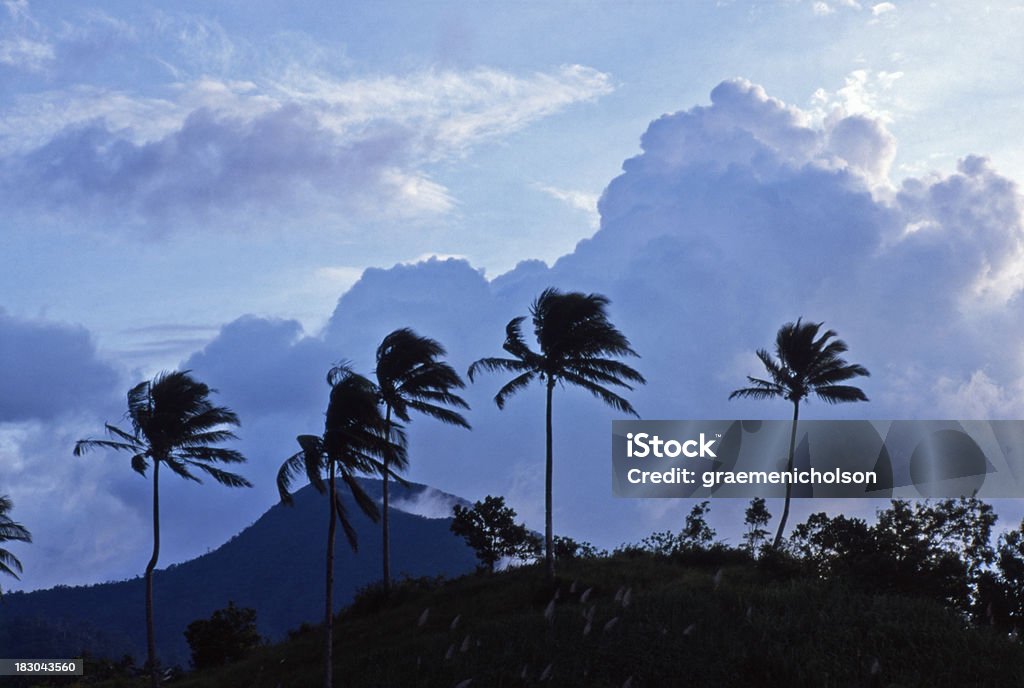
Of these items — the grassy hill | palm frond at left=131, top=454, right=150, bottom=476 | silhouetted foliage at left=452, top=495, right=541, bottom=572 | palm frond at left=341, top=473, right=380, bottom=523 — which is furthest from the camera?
silhouetted foliage at left=452, top=495, right=541, bottom=572

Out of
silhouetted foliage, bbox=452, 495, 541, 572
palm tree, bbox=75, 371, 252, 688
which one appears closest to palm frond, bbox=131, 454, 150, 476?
palm tree, bbox=75, 371, 252, 688

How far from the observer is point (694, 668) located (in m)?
27.7

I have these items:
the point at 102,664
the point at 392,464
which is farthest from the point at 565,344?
the point at 102,664

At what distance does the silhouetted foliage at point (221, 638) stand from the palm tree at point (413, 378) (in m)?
8.29

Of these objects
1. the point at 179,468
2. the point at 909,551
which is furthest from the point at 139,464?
the point at 909,551

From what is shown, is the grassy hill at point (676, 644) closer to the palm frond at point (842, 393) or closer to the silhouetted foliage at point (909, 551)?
the silhouetted foliage at point (909, 551)

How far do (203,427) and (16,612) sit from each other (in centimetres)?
15278

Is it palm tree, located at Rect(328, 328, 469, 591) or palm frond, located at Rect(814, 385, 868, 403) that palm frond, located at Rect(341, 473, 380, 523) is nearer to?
palm tree, located at Rect(328, 328, 469, 591)

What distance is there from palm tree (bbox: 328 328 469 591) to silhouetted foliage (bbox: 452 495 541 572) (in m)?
12.7

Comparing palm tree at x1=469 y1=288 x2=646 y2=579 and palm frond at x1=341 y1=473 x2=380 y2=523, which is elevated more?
palm tree at x1=469 y1=288 x2=646 y2=579

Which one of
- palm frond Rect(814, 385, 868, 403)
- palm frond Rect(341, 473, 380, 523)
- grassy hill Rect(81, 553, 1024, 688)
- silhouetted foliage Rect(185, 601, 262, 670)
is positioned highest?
palm frond Rect(814, 385, 868, 403)

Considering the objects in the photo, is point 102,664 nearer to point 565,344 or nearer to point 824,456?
point 565,344

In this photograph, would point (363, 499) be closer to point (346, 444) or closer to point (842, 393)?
point (346, 444)

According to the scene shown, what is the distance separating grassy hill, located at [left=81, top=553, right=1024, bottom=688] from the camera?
90.5 ft
